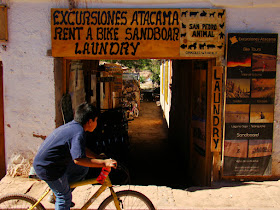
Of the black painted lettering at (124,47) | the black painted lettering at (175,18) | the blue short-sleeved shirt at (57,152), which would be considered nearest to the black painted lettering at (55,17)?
the black painted lettering at (124,47)

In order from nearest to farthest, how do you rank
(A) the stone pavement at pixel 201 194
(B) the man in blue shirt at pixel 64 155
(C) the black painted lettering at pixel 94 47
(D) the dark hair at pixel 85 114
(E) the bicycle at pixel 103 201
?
(B) the man in blue shirt at pixel 64 155, (D) the dark hair at pixel 85 114, (E) the bicycle at pixel 103 201, (A) the stone pavement at pixel 201 194, (C) the black painted lettering at pixel 94 47

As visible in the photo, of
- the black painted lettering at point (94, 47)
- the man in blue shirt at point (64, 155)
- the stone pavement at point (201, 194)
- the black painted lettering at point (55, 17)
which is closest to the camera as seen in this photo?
the man in blue shirt at point (64, 155)

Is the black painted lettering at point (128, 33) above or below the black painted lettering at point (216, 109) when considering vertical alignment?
above

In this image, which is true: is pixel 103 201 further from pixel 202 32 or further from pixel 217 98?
pixel 202 32

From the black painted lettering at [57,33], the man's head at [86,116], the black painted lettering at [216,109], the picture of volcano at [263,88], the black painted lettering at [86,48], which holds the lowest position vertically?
the black painted lettering at [216,109]

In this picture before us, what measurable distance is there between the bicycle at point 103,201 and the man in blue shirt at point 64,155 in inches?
8.4

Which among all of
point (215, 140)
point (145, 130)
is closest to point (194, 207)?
point (215, 140)

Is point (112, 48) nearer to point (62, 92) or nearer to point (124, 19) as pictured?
point (124, 19)

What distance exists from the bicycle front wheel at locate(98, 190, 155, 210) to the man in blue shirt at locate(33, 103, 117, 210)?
0.44 m

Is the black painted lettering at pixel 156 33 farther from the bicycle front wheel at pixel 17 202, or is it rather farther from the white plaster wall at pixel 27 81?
the bicycle front wheel at pixel 17 202

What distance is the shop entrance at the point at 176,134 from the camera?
20.9ft

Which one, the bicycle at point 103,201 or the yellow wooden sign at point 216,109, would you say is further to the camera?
the yellow wooden sign at point 216,109

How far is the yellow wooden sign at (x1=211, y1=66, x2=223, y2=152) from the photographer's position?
5.45 meters

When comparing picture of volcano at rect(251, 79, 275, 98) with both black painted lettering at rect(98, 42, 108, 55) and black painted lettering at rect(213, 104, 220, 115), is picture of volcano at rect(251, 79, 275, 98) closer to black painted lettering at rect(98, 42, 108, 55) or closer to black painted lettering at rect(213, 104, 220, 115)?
black painted lettering at rect(213, 104, 220, 115)
